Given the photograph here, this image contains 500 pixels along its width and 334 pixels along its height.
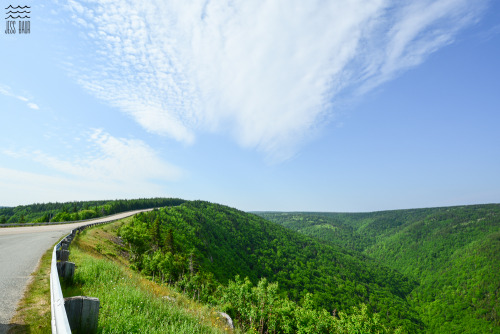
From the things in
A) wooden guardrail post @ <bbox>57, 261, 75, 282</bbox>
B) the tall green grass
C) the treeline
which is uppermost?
wooden guardrail post @ <bbox>57, 261, 75, 282</bbox>

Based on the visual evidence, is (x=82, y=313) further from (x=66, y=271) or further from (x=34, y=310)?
(x=66, y=271)

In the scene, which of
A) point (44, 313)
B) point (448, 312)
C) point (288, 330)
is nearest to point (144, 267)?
point (288, 330)

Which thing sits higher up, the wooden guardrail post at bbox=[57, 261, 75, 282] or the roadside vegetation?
the wooden guardrail post at bbox=[57, 261, 75, 282]

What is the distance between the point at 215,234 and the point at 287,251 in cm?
6748

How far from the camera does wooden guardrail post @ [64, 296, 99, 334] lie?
158 inches

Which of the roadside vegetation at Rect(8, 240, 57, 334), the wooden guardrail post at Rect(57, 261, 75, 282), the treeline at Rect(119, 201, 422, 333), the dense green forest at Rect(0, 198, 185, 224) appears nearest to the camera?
the roadside vegetation at Rect(8, 240, 57, 334)

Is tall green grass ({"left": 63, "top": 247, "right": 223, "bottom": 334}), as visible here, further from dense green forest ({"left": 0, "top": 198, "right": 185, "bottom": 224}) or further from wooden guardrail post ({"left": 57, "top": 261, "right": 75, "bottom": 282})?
dense green forest ({"left": 0, "top": 198, "right": 185, "bottom": 224})

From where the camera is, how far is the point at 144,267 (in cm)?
3503

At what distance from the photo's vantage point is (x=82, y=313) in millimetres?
4152

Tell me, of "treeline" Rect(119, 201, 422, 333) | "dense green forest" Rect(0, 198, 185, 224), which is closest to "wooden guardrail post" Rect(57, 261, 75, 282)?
"treeline" Rect(119, 201, 422, 333)

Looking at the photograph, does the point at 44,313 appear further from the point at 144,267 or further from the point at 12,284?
the point at 144,267

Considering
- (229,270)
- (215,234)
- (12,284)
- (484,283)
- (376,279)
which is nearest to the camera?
(12,284)

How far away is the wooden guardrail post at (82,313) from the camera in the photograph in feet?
13.1

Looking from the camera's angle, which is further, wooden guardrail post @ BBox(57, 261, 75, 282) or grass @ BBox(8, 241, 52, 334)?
wooden guardrail post @ BBox(57, 261, 75, 282)
